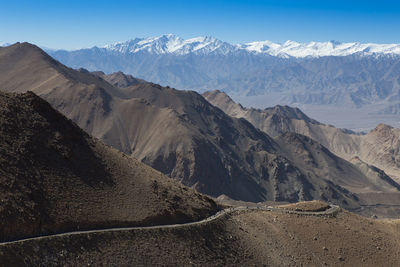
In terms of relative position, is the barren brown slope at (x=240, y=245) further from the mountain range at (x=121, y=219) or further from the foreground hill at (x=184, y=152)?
the foreground hill at (x=184, y=152)

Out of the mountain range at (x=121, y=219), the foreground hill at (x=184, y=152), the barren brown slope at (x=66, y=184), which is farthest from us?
the foreground hill at (x=184, y=152)

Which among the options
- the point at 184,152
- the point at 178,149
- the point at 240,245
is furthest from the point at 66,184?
the point at 178,149

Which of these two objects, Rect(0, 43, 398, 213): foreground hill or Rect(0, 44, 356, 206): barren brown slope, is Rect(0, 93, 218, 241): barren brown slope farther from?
Rect(0, 43, 398, 213): foreground hill

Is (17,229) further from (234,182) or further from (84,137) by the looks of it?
(234,182)

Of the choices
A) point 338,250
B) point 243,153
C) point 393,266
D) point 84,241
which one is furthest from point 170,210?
point 243,153

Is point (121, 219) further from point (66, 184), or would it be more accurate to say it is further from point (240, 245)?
point (240, 245)

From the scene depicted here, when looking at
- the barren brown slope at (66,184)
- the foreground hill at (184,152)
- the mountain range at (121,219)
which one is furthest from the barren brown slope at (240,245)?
the foreground hill at (184,152)
